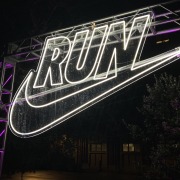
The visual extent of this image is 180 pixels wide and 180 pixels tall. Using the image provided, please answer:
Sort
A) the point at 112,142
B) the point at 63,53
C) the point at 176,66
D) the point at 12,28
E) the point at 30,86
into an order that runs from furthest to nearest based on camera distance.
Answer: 1. the point at 112,142
2. the point at 176,66
3. the point at 12,28
4. the point at 63,53
5. the point at 30,86

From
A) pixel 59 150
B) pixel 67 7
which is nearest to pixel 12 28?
pixel 67 7

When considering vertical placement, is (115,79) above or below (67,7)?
below

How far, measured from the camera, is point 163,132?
9.99 m

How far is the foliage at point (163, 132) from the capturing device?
885cm

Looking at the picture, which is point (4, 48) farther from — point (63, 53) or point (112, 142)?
point (112, 142)

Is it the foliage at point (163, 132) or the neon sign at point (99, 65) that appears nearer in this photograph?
the neon sign at point (99, 65)

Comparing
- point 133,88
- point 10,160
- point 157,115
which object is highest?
point 133,88

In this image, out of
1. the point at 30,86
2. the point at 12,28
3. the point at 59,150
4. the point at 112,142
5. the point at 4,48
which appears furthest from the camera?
the point at 112,142

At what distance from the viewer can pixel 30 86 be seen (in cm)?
655

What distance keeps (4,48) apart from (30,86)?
1.90 meters

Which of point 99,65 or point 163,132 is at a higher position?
point 99,65

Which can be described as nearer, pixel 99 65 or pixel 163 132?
pixel 99 65

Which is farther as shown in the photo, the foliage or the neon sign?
the foliage

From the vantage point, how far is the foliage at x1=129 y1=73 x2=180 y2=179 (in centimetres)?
885
